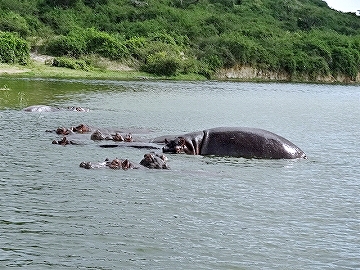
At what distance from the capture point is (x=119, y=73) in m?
65.2

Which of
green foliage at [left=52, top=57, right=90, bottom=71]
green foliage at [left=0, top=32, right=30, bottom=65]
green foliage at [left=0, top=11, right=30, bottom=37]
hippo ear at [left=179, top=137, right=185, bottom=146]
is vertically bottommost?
hippo ear at [left=179, top=137, right=185, bottom=146]

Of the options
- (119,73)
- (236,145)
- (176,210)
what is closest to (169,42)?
(119,73)

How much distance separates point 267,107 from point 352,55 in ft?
189

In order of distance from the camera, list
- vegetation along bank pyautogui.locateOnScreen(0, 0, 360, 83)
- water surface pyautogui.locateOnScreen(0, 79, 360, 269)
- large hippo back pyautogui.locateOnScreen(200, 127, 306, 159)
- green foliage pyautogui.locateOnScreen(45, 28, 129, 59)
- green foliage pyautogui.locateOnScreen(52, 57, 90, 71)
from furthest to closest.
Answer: vegetation along bank pyautogui.locateOnScreen(0, 0, 360, 83) → green foliage pyautogui.locateOnScreen(45, 28, 129, 59) → green foliage pyautogui.locateOnScreen(52, 57, 90, 71) → large hippo back pyautogui.locateOnScreen(200, 127, 306, 159) → water surface pyautogui.locateOnScreen(0, 79, 360, 269)

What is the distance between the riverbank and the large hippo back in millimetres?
36774

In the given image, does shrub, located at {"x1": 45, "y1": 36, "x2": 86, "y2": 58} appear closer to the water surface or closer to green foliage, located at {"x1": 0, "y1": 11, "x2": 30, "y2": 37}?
green foliage, located at {"x1": 0, "y1": 11, "x2": 30, "y2": 37}

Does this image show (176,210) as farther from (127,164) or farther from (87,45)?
(87,45)

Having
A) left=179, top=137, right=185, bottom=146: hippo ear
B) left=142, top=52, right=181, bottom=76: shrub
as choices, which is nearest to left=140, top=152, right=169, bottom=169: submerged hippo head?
left=179, top=137, right=185, bottom=146: hippo ear

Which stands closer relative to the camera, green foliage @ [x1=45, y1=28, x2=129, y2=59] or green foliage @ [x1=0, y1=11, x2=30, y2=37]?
green foliage @ [x1=45, y1=28, x2=129, y2=59]

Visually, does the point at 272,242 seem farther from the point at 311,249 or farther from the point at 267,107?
the point at 267,107

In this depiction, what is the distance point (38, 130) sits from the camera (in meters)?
19.3

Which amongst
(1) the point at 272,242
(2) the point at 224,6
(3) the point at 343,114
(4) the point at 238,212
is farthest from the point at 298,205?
(2) the point at 224,6

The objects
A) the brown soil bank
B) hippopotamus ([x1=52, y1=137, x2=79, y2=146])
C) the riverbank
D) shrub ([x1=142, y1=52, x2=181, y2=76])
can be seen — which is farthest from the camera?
the brown soil bank

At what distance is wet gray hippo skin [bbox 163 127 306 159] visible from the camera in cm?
1576
